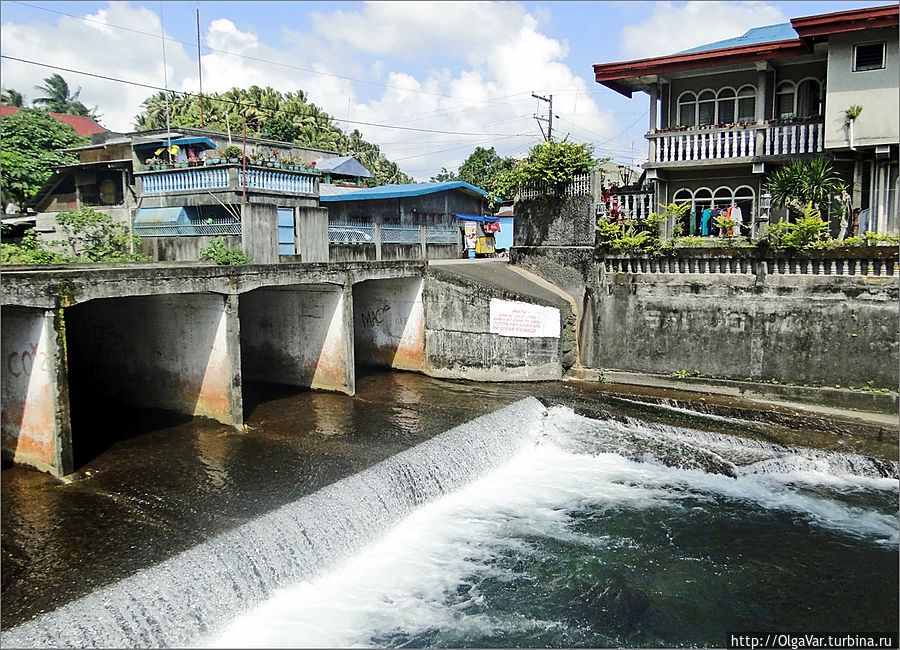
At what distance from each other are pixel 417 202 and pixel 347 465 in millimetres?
17062

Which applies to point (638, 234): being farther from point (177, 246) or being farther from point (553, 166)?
point (177, 246)

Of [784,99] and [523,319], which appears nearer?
[523,319]

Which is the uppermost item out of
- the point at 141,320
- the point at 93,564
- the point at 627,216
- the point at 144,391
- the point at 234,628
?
the point at 627,216

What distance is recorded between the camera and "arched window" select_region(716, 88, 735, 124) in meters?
20.5

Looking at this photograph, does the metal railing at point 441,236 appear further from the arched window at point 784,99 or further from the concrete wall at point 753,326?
the arched window at point 784,99

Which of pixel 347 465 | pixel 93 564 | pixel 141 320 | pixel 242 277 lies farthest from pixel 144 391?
pixel 93 564

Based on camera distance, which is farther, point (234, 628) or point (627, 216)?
point (627, 216)

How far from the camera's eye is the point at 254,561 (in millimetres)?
8805

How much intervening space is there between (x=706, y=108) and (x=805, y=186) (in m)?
4.95

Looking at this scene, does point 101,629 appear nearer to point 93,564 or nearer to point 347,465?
point 93,564

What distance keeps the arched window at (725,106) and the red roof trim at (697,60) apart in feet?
4.41

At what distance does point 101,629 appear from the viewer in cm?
725

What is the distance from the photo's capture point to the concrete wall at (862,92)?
1727cm

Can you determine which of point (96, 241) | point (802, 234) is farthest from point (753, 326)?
point (96, 241)
